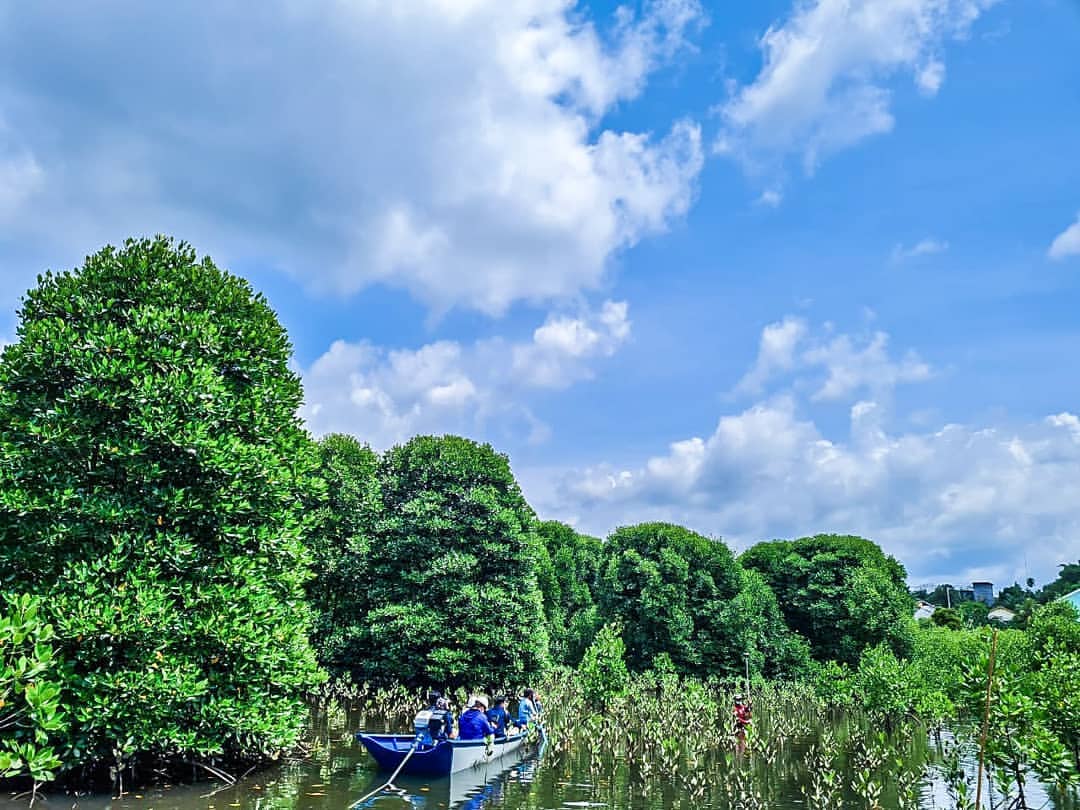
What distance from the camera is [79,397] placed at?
45.2ft

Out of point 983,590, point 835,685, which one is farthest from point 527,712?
point 983,590

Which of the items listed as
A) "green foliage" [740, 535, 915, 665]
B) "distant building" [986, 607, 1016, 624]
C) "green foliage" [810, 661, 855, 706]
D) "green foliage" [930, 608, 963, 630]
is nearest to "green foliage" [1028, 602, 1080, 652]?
"green foliage" [810, 661, 855, 706]

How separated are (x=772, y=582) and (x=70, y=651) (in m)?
36.2

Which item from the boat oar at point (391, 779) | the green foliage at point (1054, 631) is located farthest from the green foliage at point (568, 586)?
the boat oar at point (391, 779)

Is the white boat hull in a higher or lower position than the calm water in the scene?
higher

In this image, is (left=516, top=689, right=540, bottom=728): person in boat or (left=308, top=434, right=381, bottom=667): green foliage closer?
(left=516, top=689, right=540, bottom=728): person in boat

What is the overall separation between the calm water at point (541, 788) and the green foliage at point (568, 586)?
66.6 feet

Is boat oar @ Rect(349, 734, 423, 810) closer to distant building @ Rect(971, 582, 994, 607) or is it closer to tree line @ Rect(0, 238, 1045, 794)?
tree line @ Rect(0, 238, 1045, 794)

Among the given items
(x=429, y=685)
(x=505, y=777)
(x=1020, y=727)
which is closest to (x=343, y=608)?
(x=429, y=685)

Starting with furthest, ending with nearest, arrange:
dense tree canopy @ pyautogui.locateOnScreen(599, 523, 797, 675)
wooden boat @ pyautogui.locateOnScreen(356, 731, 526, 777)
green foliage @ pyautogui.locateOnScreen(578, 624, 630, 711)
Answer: dense tree canopy @ pyautogui.locateOnScreen(599, 523, 797, 675)
green foliage @ pyautogui.locateOnScreen(578, 624, 630, 711)
wooden boat @ pyautogui.locateOnScreen(356, 731, 526, 777)

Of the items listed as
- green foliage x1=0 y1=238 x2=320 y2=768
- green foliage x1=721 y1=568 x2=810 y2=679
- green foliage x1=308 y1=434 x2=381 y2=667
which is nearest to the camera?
green foliage x1=0 y1=238 x2=320 y2=768

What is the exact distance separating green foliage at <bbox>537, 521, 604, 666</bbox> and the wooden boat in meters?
22.8

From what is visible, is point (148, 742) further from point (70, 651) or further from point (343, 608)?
point (343, 608)

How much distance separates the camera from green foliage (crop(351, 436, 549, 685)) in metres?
26.9
